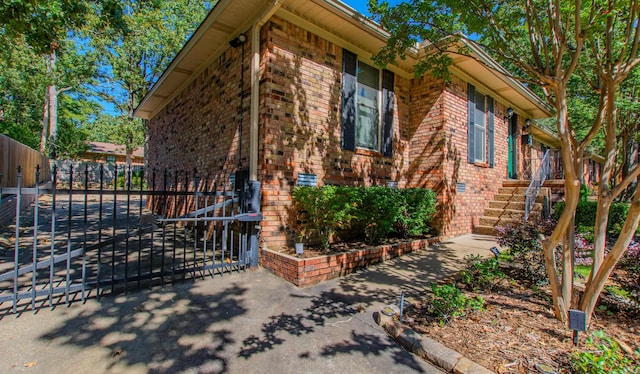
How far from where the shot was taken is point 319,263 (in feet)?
13.5

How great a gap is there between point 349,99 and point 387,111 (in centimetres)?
126

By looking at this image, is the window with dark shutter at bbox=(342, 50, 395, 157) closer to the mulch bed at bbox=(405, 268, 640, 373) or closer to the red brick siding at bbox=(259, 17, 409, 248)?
the red brick siding at bbox=(259, 17, 409, 248)

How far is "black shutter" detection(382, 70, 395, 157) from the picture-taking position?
672cm

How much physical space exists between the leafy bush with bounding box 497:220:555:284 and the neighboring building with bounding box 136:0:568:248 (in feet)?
7.47

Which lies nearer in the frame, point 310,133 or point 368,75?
point 310,133

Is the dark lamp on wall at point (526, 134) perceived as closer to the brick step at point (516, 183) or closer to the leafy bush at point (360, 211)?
the brick step at point (516, 183)

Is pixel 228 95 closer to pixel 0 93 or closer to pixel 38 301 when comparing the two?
pixel 38 301

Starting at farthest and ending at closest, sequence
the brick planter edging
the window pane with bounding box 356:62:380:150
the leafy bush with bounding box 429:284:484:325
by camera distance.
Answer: the window pane with bounding box 356:62:380:150, the brick planter edging, the leafy bush with bounding box 429:284:484:325

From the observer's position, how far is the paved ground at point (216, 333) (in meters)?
2.30

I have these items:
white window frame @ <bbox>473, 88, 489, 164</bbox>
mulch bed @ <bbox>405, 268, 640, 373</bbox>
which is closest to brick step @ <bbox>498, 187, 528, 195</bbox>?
white window frame @ <bbox>473, 88, 489, 164</bbox>

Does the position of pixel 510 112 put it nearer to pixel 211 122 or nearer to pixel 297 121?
pixel 297 121

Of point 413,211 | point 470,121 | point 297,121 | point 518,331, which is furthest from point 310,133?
point 470,121

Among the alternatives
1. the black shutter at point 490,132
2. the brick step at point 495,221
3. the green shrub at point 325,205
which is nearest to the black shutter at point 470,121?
the black shutter at point 490,132

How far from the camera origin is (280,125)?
494cm
